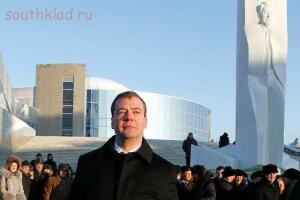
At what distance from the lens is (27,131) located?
34688mm

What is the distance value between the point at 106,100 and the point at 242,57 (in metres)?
38.3

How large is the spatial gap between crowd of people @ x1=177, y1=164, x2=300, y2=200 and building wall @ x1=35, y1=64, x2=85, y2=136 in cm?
3941

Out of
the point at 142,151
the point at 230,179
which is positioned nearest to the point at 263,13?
the point at 230,179

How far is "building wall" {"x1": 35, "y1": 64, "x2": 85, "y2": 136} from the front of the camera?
4822 cm

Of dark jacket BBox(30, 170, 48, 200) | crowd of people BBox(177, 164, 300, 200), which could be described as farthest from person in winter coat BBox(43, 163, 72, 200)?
crowd of people BBox(177, 164, 300, 200)

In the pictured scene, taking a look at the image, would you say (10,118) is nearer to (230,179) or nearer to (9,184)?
(230,179)

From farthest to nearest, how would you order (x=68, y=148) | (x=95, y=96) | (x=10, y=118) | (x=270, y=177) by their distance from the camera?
(x=95, y=96) < (x=10, y=118) < (x=68, y=148) < (x=270, y=177)

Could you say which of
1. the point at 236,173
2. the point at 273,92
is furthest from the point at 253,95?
the point at 236,173

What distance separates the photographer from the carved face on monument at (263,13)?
759 inches

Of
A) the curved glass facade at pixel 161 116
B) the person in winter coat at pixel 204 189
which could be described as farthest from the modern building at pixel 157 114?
the person in winter coat at pixel 204 189

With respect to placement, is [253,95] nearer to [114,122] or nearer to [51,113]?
[114,122]

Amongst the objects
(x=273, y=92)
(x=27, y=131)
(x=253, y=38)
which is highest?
(x=253, y=38)

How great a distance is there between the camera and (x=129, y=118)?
246 cm

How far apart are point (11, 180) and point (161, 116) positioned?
5463cm
